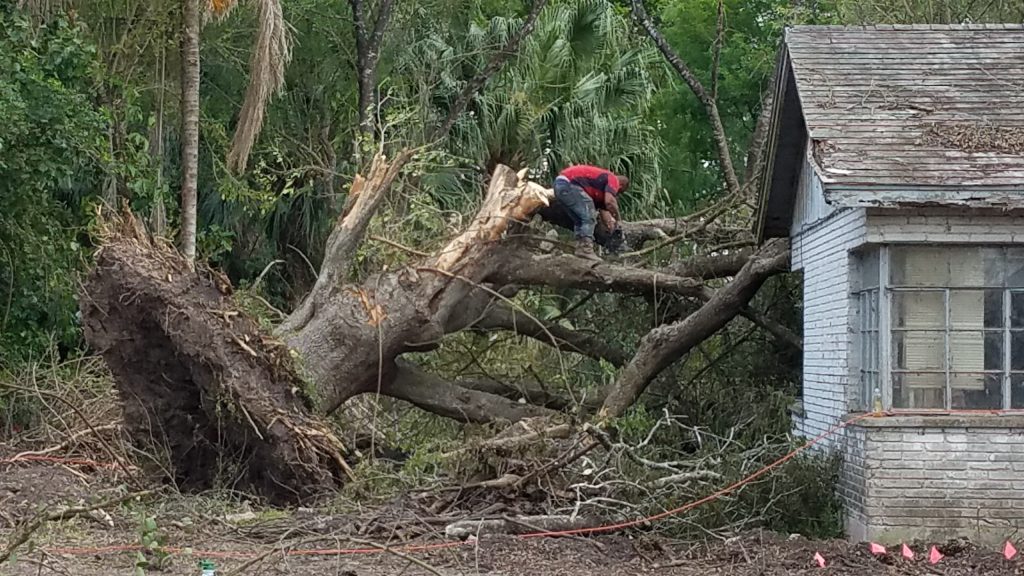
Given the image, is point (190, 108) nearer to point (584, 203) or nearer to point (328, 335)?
point (328, 335)

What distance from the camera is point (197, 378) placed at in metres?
11.9

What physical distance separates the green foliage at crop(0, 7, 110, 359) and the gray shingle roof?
8604mm

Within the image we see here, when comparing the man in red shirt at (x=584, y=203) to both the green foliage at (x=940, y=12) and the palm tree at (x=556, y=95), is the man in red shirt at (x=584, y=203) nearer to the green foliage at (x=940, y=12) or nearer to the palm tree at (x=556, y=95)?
the green foliage at (x=940, y=12)

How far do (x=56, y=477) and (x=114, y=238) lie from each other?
2.64 m

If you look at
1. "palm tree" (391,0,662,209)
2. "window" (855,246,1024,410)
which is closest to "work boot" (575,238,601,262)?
"window" (855,246,1024,410)

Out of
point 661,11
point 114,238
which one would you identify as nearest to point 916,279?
point 114,238

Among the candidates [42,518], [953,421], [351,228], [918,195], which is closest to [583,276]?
[351,228]

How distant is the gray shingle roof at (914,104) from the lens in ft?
34.9

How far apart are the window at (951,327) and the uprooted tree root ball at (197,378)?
16.1 ft

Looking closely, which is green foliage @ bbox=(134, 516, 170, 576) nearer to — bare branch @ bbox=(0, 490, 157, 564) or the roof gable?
bare branch @ bbox=(0, 490, 157, 564)

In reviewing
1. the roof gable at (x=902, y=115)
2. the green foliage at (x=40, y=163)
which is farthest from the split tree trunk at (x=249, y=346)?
the green foliage at (x=40, y=163)

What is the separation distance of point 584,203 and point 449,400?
2.62 meters

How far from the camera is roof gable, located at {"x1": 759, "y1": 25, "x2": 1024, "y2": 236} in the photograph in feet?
34.3

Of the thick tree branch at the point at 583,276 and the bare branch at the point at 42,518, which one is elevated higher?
the thick tree branch at the point at 583,276
